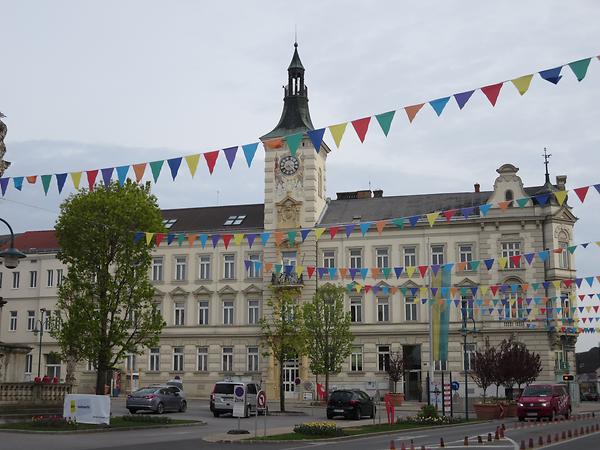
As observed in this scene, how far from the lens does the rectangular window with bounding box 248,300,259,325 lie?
60.6 m

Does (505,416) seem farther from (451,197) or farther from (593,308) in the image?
(451,197)

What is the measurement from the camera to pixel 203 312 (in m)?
61.8

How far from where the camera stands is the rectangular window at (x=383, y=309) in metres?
58.0

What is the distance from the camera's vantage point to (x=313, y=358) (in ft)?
178

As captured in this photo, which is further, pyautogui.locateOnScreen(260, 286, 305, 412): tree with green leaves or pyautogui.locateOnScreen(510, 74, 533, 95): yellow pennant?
pyautogui.locateOnScreen(260, 286, 305, 412): tree with green leaves

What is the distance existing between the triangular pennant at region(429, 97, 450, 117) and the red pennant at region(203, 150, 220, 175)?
22.4ft

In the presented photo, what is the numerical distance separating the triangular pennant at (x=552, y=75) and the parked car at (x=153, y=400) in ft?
84.3

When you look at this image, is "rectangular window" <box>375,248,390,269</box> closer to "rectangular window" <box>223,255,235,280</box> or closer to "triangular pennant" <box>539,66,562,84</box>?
"rectangular window" <box>223,255,235,280</box>

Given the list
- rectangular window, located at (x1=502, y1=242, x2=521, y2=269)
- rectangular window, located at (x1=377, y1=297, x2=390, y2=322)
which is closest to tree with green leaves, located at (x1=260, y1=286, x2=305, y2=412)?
rectangular window, located at (x1=377, y1=297, x2=390, y2=322)

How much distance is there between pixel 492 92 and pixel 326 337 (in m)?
36.3

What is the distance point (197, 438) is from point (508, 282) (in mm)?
34921

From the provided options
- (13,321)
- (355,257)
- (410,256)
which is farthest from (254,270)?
(13,321)

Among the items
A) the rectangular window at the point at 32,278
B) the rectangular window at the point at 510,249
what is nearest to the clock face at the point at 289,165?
the rectangular window at the point at 510,249

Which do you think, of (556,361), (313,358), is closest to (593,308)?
(556,361)
